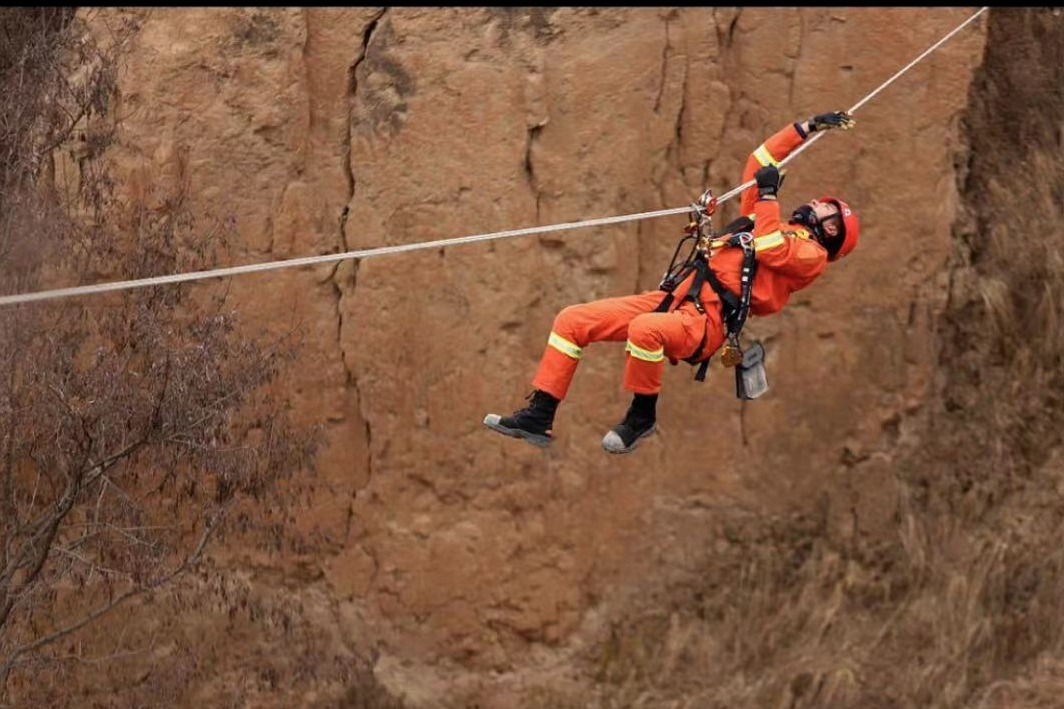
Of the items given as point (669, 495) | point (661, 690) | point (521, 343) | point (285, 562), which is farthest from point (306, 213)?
point (661, 690)

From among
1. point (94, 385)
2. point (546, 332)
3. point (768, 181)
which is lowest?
point (546, 332)

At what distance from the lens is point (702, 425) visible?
13031mm

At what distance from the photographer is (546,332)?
497 inches

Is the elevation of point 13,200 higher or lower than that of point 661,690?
higher

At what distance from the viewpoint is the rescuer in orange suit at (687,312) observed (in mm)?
8227

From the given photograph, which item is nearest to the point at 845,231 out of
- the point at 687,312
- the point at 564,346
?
the point at 687,312

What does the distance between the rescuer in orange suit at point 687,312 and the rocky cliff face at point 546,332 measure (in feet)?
11.4

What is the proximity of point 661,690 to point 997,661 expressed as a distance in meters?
2.49

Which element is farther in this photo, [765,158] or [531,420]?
[765,158]

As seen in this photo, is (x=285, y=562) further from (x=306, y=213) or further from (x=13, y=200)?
(x=13, y=200)

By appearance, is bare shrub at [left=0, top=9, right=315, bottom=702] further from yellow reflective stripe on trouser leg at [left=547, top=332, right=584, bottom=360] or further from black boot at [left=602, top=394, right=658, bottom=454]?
black boot at [left=602, top=394, right=658, bottom=454]

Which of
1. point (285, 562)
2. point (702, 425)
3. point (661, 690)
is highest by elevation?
point (702, 425)

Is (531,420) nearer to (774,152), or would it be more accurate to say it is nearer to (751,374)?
(751,374)

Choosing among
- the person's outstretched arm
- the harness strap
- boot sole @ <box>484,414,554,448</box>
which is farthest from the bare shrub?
the person's outstretched arm
